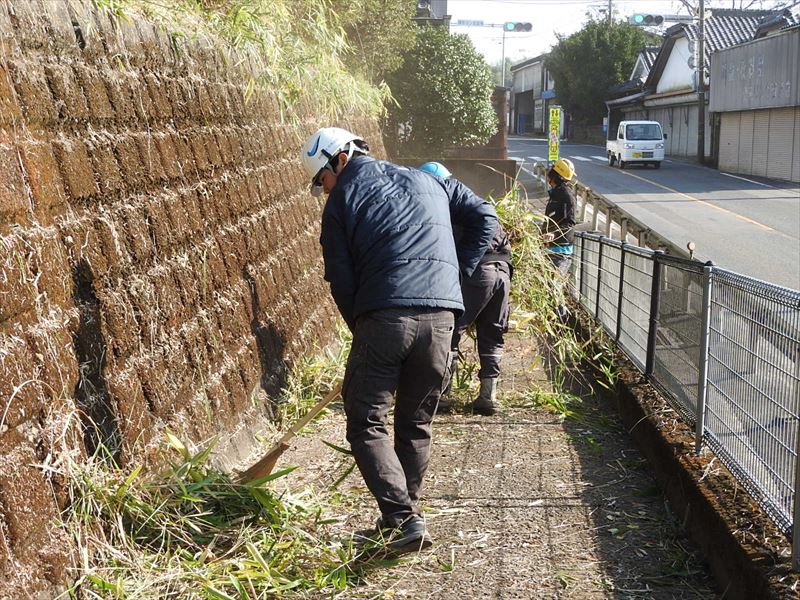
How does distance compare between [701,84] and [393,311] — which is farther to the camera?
[701,84]

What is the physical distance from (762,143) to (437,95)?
21.4m

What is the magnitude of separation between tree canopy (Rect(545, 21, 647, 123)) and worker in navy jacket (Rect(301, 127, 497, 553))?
67.0 m

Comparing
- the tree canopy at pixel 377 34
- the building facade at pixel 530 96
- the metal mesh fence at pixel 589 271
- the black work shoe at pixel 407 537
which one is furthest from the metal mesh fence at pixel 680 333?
the building facade at pixel 530 96

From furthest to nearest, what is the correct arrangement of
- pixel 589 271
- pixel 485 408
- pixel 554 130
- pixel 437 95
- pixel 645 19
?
pixel 645 19
pixel 437 95
pixel 554 130
pixel 589 271
pixel 485 408

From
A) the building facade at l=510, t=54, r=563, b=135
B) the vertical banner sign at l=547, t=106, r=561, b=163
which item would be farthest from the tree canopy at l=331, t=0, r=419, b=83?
the building facade at l=510, t=54, r=563, b=135

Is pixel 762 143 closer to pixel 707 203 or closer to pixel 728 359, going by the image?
pixel 707 203

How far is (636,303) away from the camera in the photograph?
7.36 metres

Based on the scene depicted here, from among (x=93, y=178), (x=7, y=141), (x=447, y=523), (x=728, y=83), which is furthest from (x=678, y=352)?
(x=728, y=83)

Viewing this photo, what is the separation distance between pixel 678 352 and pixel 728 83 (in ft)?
136

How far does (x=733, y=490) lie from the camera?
456cm

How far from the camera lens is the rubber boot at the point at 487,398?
7.19 m

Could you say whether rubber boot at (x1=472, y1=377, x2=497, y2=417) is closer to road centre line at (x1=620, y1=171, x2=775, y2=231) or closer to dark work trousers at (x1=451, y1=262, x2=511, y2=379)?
dark work trousers at (x1=451, y1=262, x2=511, y2=379)

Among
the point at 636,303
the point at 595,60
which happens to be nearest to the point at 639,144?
the point at 595,60

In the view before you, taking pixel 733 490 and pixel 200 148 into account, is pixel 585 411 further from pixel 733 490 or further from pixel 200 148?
pixel 200 148
